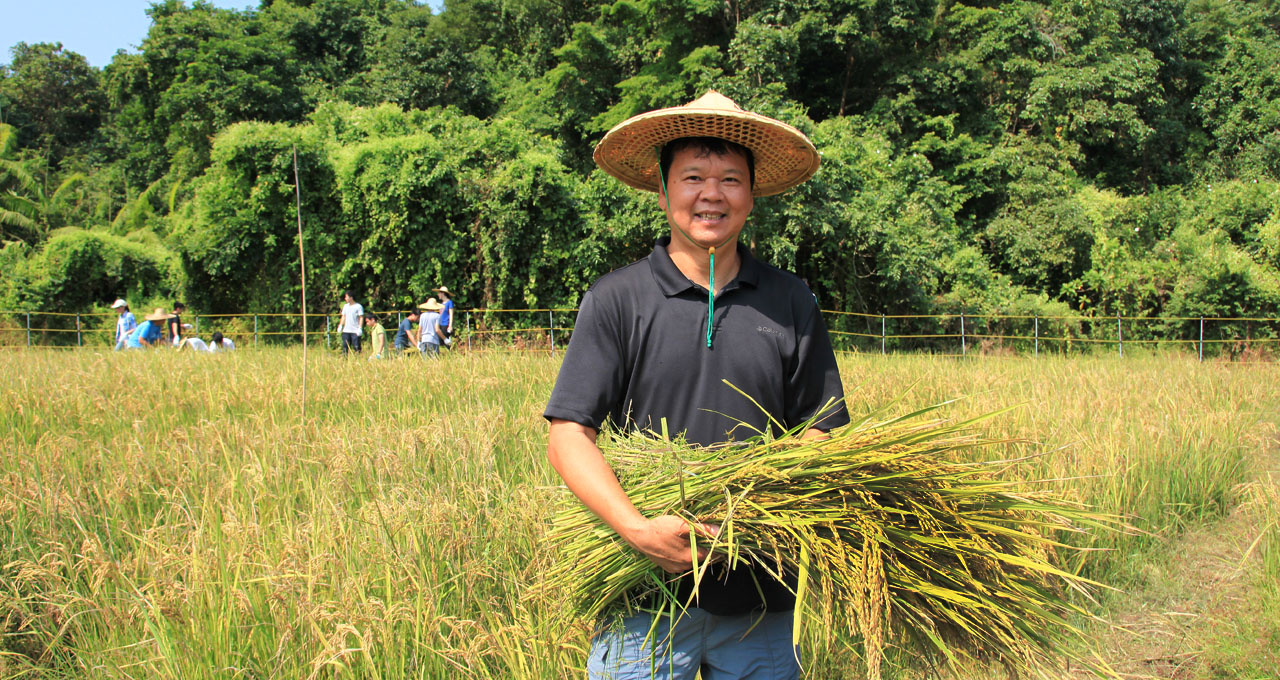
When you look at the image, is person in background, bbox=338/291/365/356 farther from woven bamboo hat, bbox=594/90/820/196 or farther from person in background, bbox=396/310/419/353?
woven bamboo hat, bbox=594/90/820/196

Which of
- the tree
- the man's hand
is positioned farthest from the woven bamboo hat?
the tree

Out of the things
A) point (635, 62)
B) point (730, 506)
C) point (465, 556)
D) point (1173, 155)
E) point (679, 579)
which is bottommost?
point (465, 556)

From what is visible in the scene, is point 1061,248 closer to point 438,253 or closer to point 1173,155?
point 1173,155

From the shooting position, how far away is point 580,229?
15695 millimetres

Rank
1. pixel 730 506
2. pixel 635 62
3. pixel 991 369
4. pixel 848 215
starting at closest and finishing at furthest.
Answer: pixel 730 506
pixel 991 369
pixel 848 215
pixel 635 62

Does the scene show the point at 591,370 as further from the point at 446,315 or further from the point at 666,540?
the point at 446,315

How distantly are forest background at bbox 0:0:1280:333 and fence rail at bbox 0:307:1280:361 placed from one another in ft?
1.15

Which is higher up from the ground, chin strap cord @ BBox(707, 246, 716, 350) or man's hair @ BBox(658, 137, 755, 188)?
man's hair @ BBox(658, 137, 755, 188)

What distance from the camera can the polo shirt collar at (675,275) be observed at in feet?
5.63

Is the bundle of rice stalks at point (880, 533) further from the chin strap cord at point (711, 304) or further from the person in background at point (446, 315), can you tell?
the person in background at point (446, 315)

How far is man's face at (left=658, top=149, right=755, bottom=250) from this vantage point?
1727mm

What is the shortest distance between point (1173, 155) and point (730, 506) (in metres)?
28.3

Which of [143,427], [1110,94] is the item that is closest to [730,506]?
[143,427]

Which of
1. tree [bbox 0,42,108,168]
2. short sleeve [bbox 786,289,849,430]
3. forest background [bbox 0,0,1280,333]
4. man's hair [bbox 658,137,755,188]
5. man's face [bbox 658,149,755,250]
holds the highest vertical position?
tree [bbox 0,42,108,168]
